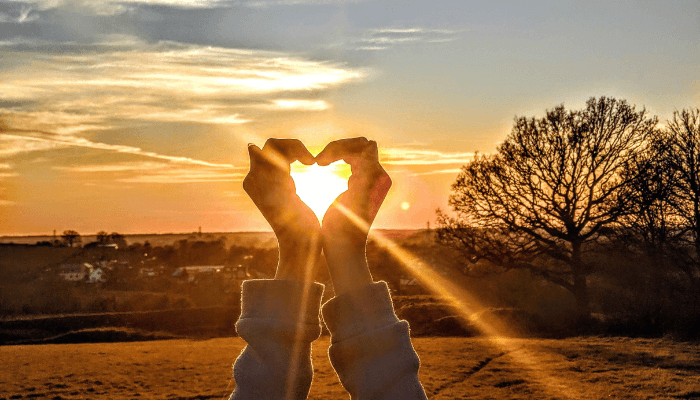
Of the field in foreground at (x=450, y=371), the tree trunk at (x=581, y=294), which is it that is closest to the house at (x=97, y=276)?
the field in foreground at (x=450, y=371)

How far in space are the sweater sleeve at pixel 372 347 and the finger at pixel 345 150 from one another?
0.59 m

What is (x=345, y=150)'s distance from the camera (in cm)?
270

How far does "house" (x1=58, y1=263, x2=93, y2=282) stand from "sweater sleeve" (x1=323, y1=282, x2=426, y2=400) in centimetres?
5529

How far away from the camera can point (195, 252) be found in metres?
75.7

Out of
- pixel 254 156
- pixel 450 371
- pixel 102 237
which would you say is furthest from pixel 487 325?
pixel 102 237

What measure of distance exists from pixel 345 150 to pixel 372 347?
875mm

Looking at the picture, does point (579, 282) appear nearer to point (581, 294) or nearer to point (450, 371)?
point (581, 294)

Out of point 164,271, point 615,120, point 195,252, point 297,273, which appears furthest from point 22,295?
point 297,273

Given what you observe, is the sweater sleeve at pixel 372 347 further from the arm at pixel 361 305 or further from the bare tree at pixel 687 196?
the bare tree at pixel 687 196

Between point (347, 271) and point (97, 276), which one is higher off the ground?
point (347, 271)

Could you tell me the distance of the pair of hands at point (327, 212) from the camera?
2580 millimetres

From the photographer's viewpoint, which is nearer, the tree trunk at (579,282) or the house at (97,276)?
the tree trunk at (579,282)

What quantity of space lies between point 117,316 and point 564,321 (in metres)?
21.7

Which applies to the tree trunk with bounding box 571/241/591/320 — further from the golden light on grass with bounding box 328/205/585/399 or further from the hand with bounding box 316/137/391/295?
the hand with bounding box 316/137/391/295
